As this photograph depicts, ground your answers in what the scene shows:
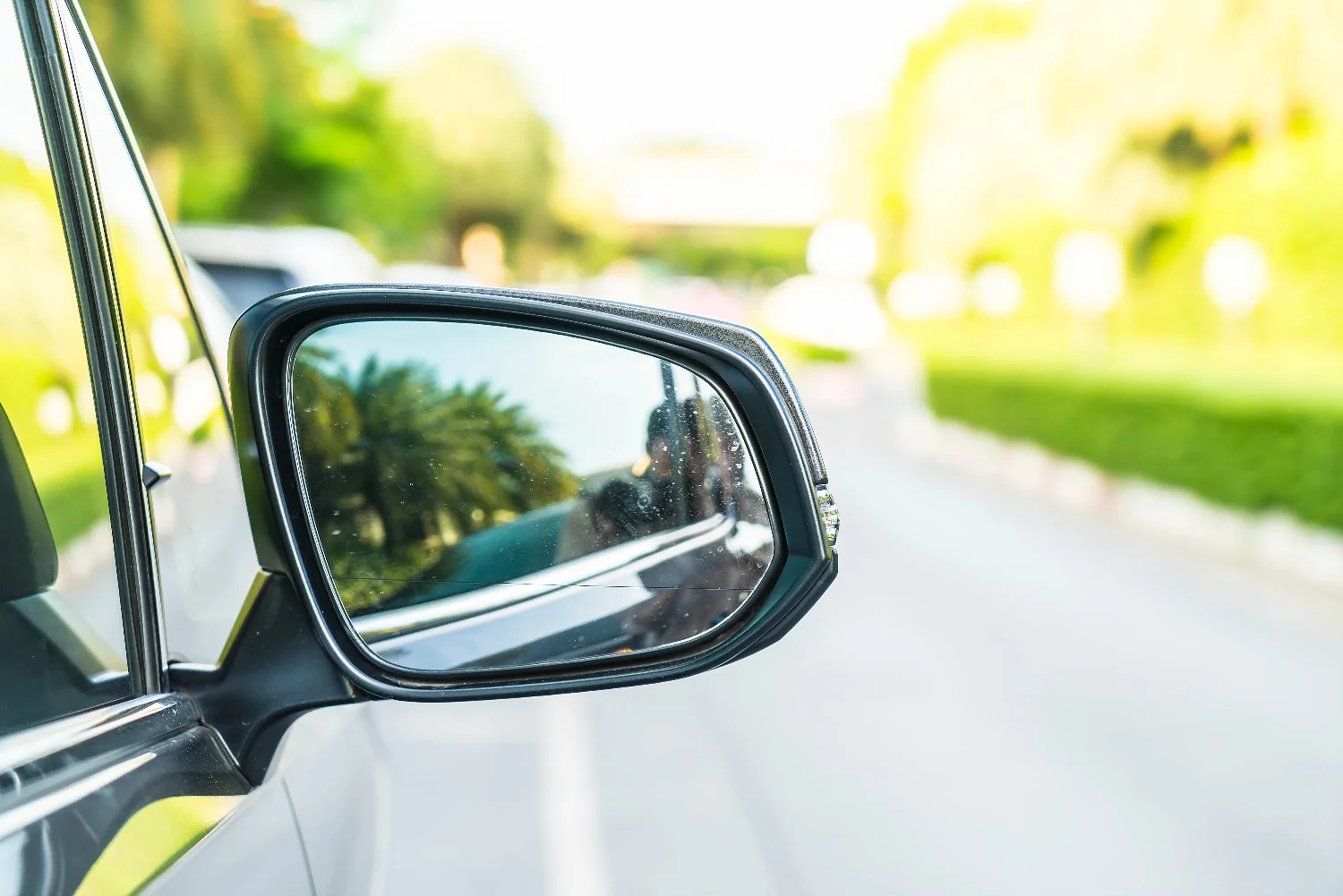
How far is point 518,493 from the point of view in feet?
4.63

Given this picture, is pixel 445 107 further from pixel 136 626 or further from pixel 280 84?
pixel 136 626

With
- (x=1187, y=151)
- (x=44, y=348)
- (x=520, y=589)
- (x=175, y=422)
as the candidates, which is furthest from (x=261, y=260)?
(x=1187, y=151)

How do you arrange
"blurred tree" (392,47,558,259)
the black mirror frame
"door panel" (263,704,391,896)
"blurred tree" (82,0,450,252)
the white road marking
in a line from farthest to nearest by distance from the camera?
"blurred tree" (392,47,558,259) < "blurred tree" (82,0,450,252) < the white road marking < "door panel" (263,704,391,896) < the black mirror frame

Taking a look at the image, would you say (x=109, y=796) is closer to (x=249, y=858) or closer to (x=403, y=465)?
(x=249, y=858)

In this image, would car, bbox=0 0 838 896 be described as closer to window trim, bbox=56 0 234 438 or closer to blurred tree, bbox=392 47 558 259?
window trim, bbox=56 0 234 438

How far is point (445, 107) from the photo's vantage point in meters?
53.6

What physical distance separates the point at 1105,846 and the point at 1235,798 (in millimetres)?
833

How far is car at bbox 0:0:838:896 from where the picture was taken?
49.0 inches

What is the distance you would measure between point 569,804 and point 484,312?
3386mm

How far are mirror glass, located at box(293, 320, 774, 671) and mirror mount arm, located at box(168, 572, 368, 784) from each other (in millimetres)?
50

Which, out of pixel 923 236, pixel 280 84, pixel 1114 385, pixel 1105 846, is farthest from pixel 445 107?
pixel 1105 846

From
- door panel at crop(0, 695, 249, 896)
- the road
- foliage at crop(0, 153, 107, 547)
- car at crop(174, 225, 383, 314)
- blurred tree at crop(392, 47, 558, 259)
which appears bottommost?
the road

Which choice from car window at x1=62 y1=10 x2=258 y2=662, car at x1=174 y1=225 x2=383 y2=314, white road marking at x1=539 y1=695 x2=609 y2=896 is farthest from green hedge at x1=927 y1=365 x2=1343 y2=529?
car window at x1=62 y1=10 x2=258 y2=662

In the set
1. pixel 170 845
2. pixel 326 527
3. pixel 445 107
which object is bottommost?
pixel 170 845
